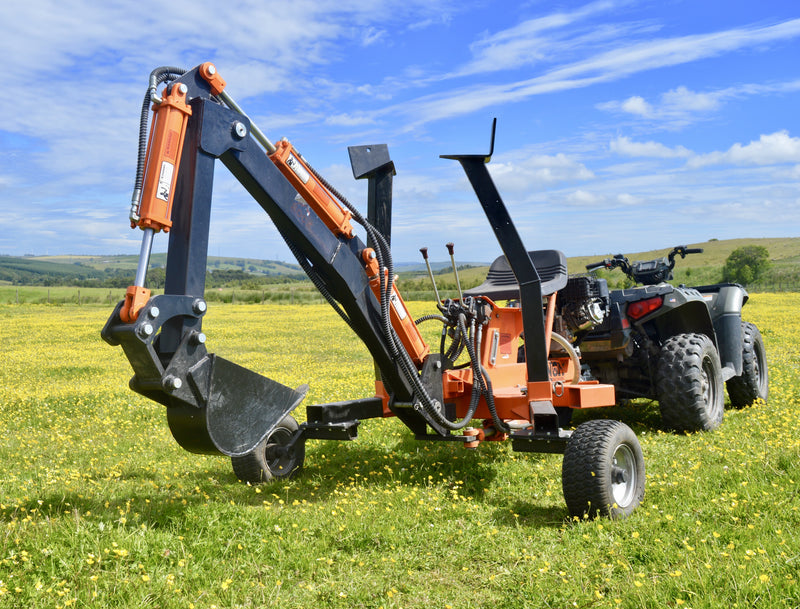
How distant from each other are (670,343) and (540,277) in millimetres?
2407

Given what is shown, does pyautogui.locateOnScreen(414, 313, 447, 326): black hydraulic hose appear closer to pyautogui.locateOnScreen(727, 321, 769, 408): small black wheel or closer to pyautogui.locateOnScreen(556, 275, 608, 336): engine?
pyautogui.locateOnScreen(556, 275, 608, 336): engine

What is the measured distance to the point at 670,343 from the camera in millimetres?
8781

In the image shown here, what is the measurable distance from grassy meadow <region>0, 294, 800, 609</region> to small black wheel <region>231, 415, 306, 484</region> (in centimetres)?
15

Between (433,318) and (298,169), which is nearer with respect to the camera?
(298,169)

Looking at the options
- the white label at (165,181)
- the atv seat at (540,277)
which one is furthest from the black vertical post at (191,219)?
the atv seat at (540,277)

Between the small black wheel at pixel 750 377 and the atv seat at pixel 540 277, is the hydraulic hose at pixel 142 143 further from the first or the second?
the small black wheel at pixel 750 377

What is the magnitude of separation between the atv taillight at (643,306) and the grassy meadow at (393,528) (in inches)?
62.4

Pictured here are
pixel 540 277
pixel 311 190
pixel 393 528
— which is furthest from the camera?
pixel 540 277

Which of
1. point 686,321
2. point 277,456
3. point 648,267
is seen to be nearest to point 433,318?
point 277,456

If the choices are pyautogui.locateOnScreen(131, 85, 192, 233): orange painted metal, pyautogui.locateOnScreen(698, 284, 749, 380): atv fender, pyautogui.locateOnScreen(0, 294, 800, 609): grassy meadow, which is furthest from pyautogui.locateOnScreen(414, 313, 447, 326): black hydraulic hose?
pyautogui.locateOnScreen(698, 284, 749, 380): atv fender

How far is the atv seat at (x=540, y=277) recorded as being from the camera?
294 inches

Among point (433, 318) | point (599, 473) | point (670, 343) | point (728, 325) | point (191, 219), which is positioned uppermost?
point (191, 219)

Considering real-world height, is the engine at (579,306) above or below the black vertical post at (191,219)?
below

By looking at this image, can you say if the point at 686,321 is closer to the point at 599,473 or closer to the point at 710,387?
the point at 710,387
